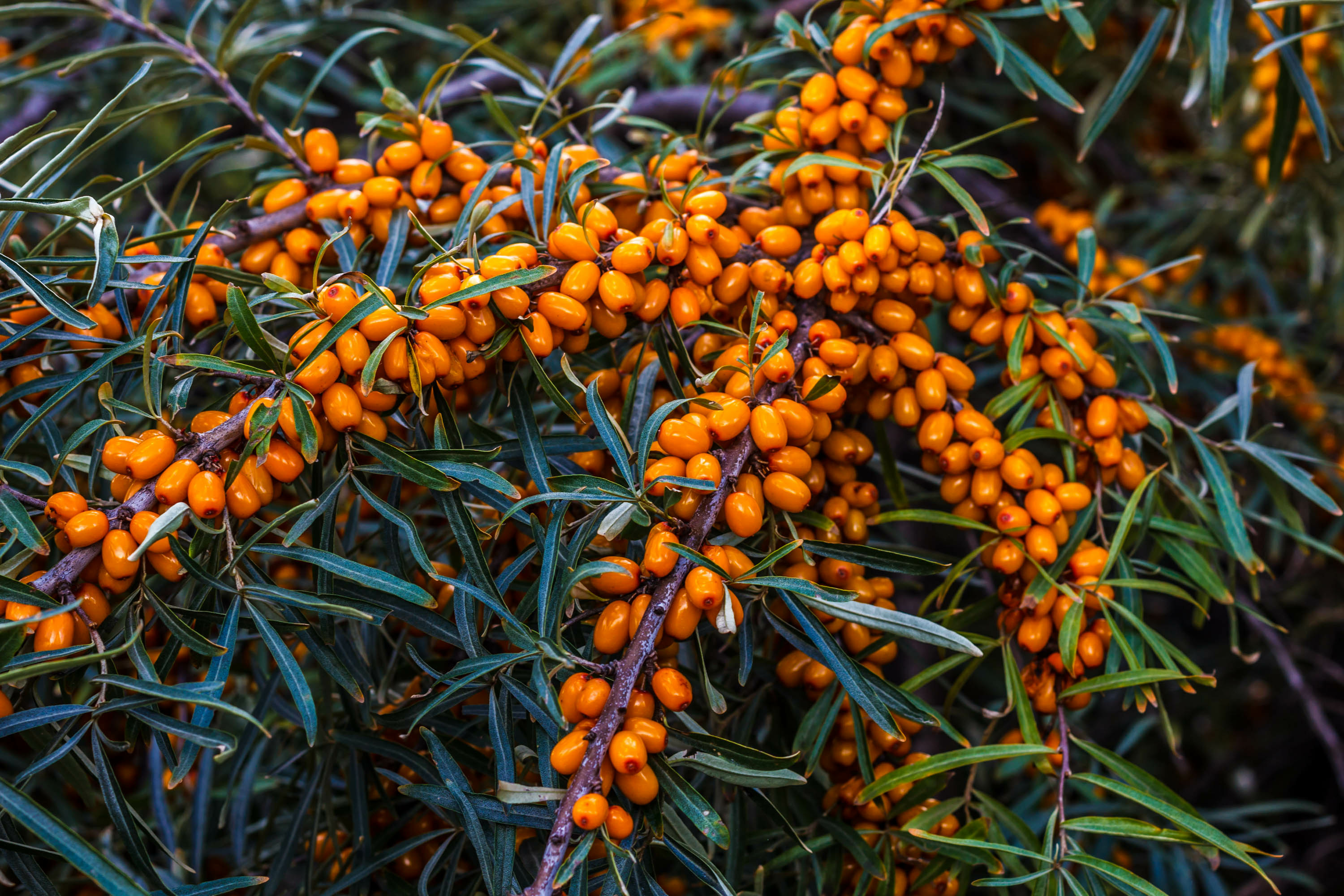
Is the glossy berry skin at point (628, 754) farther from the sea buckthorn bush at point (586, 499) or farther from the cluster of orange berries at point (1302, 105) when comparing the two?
the cluster of orange berries at point (1302, 105)

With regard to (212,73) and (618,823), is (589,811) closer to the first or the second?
(618,823)

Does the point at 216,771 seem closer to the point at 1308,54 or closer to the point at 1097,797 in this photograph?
the point at 1097,797

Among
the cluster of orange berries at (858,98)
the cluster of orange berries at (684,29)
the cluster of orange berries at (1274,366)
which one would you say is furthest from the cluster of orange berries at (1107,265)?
the cluster of orange berries at (684,29)

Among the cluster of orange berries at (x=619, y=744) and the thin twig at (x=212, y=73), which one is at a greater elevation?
the thin twig at (x=212, y=73)

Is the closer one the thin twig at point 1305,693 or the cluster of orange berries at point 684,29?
the thin twig at point 1305,693

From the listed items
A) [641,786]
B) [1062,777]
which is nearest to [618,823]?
[641,786]

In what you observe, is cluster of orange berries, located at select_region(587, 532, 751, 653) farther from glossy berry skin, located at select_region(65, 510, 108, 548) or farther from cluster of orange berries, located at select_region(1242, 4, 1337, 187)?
cluster of orange berries, located at select_region(1242, 4, 1337, 187)

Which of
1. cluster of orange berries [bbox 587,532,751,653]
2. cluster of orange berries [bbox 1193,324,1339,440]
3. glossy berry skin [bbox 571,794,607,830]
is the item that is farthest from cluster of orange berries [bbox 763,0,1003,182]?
Answer: cluster of orange berries [bbox 1193,324,1339,440]
